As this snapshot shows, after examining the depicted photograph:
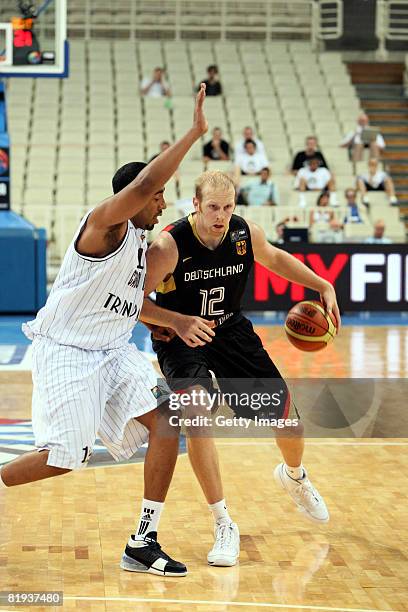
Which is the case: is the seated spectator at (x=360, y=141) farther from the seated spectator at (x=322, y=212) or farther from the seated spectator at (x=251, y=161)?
the seated spectator at (x=322, y=212)

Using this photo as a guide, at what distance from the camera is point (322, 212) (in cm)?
1700

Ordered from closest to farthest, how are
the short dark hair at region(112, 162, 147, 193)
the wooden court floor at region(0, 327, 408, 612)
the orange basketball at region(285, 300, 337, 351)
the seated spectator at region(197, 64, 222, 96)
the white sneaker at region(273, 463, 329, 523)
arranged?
the wooden court floor at region(0, 327, 408, 612) → the short dark hair at region(112, 162, 147, 193) → the white sneaker at region(273, 463, 329, 523) → the orange basketball at region(285, 300, 337, 351) → the seated spectator at region(197, 64, 222, 96)

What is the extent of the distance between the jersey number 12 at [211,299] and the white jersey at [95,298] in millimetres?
608

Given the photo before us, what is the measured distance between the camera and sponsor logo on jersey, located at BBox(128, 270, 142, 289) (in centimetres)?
495

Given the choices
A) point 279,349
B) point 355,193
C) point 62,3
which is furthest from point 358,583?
point 355,193

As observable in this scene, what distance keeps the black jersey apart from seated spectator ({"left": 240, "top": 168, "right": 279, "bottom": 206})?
11849mm

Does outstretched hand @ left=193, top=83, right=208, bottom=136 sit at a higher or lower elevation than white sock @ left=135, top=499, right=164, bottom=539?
higher

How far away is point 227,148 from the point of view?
62.3ft

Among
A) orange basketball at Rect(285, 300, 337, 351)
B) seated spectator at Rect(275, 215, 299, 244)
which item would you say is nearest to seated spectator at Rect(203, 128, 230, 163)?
seated spectator at Rect(275, 215, 299, 244)

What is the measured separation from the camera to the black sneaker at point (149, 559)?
4.90 meters

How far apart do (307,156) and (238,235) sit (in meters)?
13.2

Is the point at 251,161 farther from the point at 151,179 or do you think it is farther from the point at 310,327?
the point at 151,179

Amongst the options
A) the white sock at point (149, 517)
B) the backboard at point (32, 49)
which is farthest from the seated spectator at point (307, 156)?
the white sock at point (149, 517)

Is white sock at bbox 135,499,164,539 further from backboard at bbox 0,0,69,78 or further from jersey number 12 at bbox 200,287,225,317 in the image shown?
backboard at bbox 0,0,69,78
